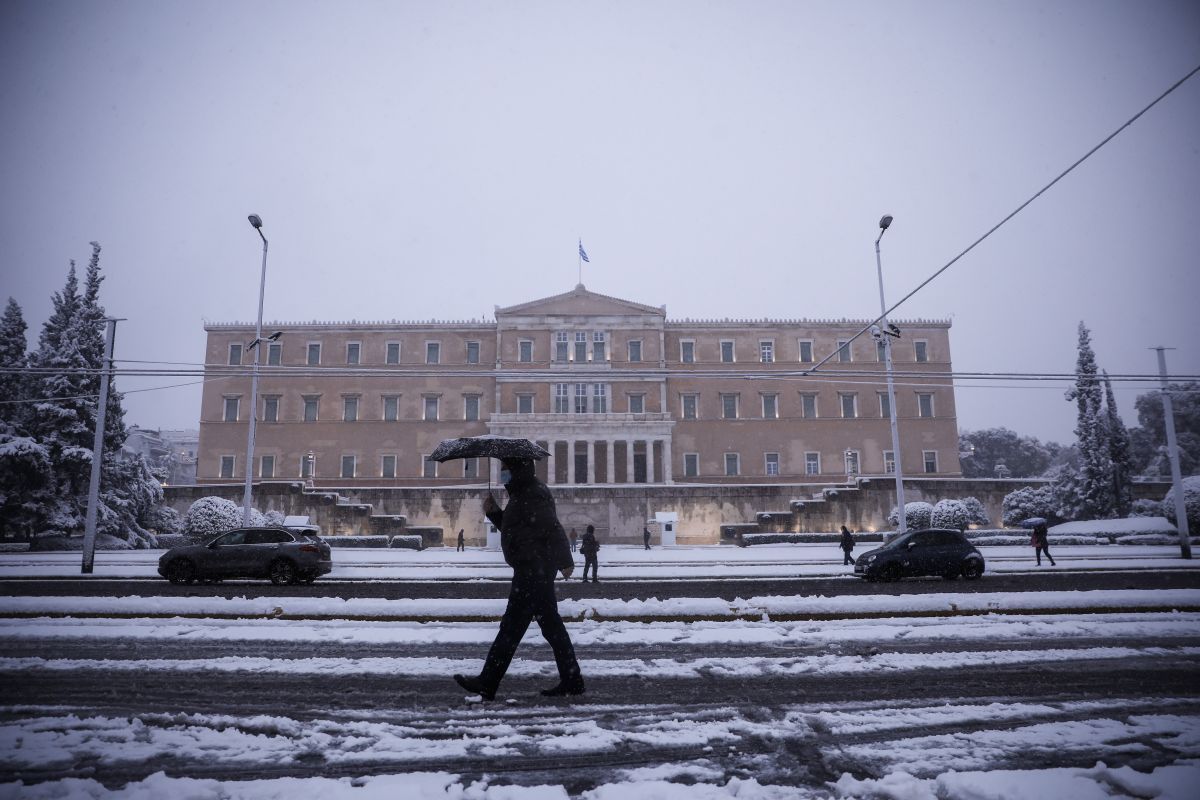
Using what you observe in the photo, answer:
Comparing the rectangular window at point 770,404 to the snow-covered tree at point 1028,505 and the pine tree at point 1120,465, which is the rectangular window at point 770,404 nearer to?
the snow-covered tree at point 1028,505

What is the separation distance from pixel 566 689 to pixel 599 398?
47428 mm

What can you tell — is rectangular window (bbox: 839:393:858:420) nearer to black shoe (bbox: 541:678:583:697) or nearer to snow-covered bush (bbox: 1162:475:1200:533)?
snow-covered bush (bbox: 1162:475:1200:533)

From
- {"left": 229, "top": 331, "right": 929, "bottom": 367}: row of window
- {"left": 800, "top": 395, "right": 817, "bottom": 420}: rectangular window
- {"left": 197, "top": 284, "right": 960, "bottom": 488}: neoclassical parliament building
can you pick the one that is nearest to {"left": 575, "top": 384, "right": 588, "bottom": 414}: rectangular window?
{"left": 197, "top": 284, "right": 960, "bottom": 488}: neoclassical parliament building

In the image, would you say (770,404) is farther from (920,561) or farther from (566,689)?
(566,689)

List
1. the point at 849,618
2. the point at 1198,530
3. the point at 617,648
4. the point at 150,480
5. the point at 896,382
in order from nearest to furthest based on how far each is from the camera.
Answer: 1. the point at 617,648
2. the point at 849,618
3. the point at 1198,530
4. the point at 150,480
5. the point at 896,382

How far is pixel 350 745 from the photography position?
4.00m

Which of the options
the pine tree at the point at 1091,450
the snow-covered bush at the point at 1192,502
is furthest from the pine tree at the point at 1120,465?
the snow-covered bush at the point at 1192,502

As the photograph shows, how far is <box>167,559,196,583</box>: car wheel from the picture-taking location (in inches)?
684

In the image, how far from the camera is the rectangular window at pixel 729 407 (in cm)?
5344

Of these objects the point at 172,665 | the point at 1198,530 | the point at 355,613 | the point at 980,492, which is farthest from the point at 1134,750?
the point at 980,492

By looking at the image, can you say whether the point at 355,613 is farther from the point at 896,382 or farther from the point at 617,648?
the point at 896,382

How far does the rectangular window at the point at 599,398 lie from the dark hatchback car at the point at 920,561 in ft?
114

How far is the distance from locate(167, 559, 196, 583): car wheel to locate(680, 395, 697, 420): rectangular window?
132 ft

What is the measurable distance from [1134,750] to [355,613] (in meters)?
9.09
